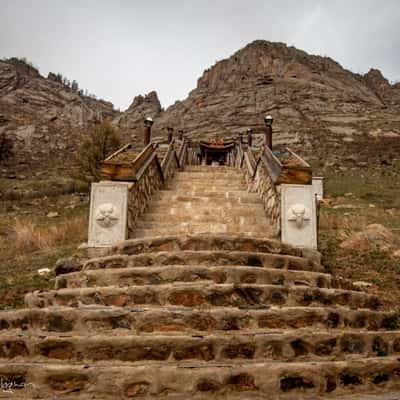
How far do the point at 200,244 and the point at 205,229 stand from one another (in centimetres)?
171

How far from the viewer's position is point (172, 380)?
280 centimetres

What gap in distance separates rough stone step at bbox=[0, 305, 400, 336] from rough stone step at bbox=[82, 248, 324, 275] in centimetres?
95

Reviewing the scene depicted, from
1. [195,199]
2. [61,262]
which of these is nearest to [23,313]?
[61,262]

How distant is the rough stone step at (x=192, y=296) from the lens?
3.73 meters

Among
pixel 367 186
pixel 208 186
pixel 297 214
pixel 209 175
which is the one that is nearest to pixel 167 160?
pixel 209 175

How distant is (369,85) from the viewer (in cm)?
6438

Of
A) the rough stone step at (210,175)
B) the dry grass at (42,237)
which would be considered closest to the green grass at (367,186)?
the rough stone step at (210,175)

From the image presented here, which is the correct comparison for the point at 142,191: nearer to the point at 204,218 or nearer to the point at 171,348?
the point at 204,218

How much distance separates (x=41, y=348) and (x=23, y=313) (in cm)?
60

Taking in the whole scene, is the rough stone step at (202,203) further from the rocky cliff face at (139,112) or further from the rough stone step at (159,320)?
the rocky cliff face at (139,112)

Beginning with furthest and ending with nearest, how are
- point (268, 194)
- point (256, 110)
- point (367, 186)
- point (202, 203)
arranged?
point (256, 110) < point (367, 186) < point (202, 203) < point (268, 194)

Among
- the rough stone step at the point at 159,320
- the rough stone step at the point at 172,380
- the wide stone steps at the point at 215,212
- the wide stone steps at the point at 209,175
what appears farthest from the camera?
the wide stone steps at the point at 209,175

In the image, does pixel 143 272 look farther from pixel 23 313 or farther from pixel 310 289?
pixel 310 289

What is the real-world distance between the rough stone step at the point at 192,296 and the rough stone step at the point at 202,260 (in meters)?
0.68
